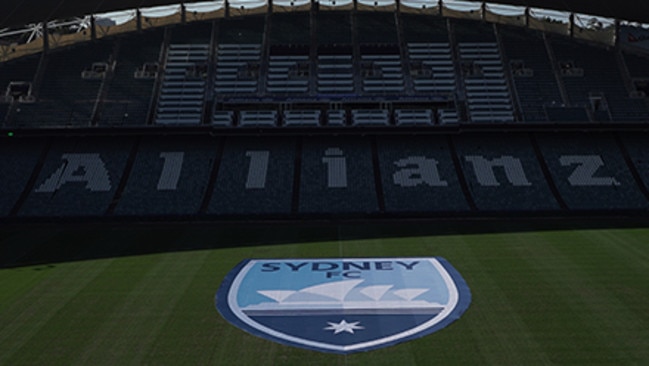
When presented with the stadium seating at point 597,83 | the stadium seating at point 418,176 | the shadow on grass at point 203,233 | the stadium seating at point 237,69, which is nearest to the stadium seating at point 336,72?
the stadium seating at point 237,69

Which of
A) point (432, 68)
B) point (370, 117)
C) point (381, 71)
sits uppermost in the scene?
point (432, 68)

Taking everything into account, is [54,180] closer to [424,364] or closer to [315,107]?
[315,107]

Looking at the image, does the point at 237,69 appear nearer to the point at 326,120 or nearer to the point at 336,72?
the point at 336,72

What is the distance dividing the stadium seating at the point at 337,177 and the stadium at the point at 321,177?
0.57 feet

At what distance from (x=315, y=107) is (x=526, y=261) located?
2449 centimetres

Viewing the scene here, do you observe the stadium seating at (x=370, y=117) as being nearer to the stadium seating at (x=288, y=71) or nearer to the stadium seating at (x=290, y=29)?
the stadium seating at (x=288, y=71)

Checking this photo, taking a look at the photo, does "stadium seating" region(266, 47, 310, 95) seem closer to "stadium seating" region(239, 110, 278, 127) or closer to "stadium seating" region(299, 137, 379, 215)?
"stadium seating" region(239, 110, 278, 127)

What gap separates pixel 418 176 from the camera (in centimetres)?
4259

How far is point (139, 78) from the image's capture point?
4888 cm

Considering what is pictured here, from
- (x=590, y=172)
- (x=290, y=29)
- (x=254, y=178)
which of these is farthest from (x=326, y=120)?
(x=590, y=172)

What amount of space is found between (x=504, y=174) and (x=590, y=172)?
6147 mm

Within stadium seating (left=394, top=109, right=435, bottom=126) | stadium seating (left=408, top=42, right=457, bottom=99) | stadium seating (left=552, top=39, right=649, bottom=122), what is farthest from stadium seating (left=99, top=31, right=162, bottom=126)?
stadium seating (left=552, top=39, right=649, bottom=122)

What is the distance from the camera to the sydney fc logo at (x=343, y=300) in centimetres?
1892

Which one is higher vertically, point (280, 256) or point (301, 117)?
point (301, 117)
